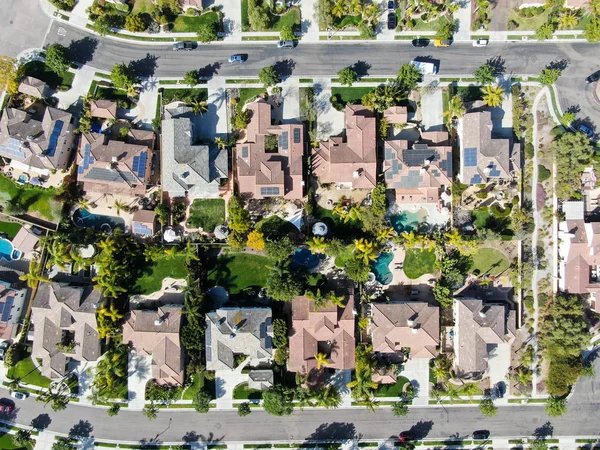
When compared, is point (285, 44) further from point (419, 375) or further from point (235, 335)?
point (419, 375)

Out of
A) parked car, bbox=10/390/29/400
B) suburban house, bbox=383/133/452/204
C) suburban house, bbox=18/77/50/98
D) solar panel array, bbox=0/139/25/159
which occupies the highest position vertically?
suburban house, bbox=18/77/50/98

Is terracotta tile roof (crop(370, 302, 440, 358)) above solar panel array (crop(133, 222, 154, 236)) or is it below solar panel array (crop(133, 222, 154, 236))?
below

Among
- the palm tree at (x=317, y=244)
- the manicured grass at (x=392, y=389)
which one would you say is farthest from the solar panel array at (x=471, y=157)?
the manicured grass at (x=392, y=389)

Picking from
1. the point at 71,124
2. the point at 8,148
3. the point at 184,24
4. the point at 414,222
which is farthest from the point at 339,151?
the point at 8,148

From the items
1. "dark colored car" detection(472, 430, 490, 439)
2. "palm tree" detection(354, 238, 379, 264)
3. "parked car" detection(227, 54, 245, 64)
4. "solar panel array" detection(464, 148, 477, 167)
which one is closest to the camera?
"palm tree" detection(354, 238, 379, 264)

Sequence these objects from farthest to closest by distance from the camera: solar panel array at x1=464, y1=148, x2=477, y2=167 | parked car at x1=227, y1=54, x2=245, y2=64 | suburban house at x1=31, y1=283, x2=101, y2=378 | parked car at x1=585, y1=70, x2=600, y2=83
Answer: parked car at x1=585, y1=70, x2=600, y2=83 → parked car at x1=227, y1=54, x2=245, y2=64 → suburban house at x1=31, y1=283, x2=101, y2=378 → solar panel array at x1=464, y1=148, x2=477, y2=167

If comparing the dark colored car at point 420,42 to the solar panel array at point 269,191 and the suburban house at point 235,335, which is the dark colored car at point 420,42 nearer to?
the solar panel array at point 269,191

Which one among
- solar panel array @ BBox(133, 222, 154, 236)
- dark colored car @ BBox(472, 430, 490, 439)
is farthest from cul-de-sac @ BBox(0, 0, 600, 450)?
solar panel array @ BBox(133, 222, 154, 236)

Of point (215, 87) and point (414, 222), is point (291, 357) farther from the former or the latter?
point (215, 87)

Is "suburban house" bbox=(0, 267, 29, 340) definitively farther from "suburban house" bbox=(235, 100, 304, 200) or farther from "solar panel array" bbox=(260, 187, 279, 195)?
"solar panel array" bbox=(260, 187, 279, 195)
